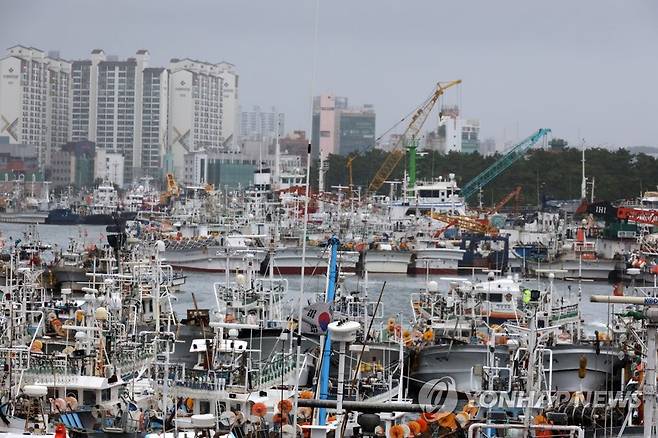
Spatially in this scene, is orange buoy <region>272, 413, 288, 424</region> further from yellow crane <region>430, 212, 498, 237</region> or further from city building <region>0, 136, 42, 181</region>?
city building <region>0, 136, 42, 181</region>

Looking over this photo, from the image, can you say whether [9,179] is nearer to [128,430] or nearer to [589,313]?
[589,313]

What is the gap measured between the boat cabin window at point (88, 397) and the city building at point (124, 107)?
172 metres

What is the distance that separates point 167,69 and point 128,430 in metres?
181

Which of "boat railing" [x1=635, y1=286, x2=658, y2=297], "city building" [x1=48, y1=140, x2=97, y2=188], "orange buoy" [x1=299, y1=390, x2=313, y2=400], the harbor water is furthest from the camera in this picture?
"city building" [x1=48, y1=140, x2=97, y2=188]

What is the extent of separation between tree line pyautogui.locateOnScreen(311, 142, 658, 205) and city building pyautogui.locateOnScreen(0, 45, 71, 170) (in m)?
79.7

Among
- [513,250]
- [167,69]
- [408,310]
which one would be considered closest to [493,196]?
[513,250]

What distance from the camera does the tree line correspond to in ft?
304

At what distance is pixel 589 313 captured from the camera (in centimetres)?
4291

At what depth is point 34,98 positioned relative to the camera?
18888cm

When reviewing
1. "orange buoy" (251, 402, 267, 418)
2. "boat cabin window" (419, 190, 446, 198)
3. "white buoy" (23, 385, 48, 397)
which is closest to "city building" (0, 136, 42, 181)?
"boat cabin window" (419, 190, 446, 198)

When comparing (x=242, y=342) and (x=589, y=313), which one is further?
(x=589, y=313)

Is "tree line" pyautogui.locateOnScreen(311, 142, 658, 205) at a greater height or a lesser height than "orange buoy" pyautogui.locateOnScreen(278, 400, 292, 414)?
greater

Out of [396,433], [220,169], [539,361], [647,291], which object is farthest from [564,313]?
[220,169]

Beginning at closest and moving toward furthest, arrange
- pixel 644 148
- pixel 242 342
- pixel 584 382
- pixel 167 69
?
pixel 242 342, pixel 584 382, pixel 644 148, pixel 167 69
